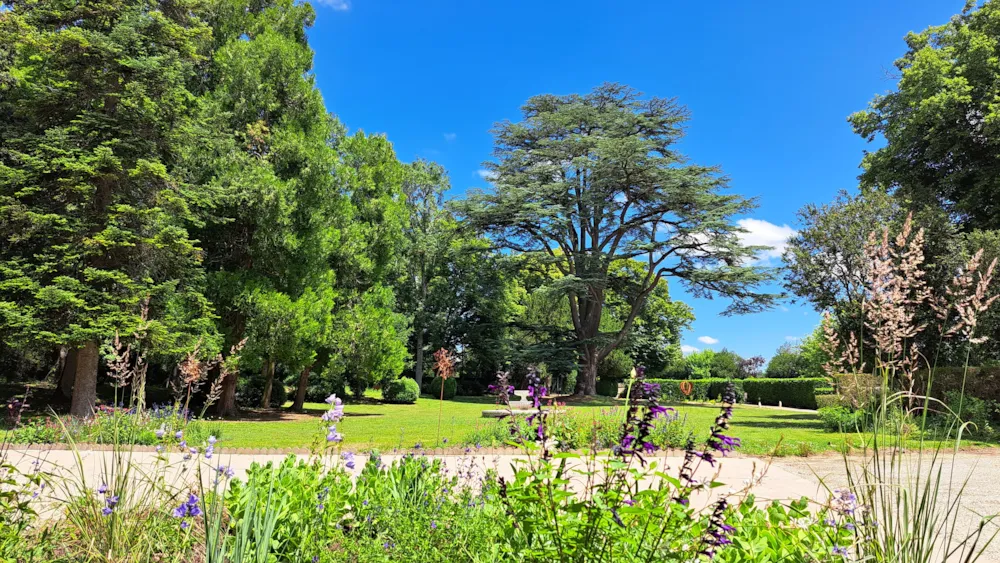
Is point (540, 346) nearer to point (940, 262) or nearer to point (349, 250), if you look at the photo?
point (349, 250)

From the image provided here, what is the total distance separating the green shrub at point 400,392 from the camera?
23344 millimetres

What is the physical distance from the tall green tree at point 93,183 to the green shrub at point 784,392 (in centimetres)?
2513

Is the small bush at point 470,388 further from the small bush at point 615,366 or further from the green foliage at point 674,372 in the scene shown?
the green foliage at point 674,372

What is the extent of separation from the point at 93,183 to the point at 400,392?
47.5 ft

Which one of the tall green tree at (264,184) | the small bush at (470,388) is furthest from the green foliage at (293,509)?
the small bush at (470,388)

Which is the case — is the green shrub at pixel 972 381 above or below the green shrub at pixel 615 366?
above

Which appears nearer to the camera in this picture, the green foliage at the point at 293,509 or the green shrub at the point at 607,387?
the green foliage at the point at 293,509

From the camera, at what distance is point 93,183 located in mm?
11328

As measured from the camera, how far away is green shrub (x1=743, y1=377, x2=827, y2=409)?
26.2m

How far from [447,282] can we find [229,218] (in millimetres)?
17145

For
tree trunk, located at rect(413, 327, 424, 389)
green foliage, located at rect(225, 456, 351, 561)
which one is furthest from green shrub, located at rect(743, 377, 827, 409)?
green foliage, located at rect(225, 456, 351, 561)

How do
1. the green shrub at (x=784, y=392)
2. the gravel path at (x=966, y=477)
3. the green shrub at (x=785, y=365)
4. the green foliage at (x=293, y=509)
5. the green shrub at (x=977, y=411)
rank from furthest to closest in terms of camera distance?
1. the green shrub at (x=785, y=365)
2. the green shrub at (x=784, y=392)
3. the green shrub at (x=977, y=411)
4. the gravel path at (x=966, y=477)
5. the green foliage at (x=293, y=509)

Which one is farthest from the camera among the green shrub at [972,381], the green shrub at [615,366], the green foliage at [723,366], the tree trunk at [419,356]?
the green foliage at [723,366]

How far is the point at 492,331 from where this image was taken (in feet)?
95.0
